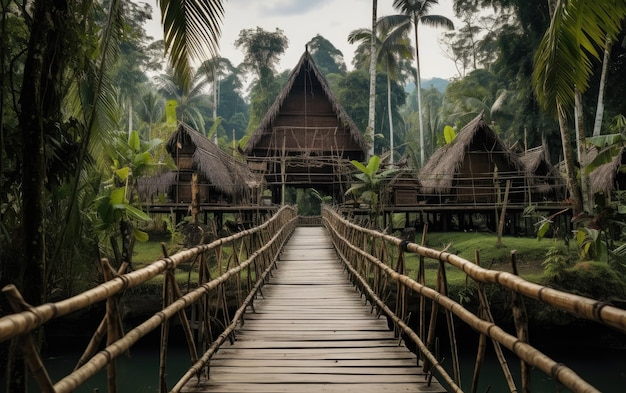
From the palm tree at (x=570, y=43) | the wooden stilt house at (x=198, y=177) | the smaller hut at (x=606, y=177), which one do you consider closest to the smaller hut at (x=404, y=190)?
the wooden stilt house at (x=198, y=177)

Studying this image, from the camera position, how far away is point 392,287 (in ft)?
30.5

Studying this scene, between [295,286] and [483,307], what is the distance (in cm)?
435

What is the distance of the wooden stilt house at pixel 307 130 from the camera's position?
60.2 feet

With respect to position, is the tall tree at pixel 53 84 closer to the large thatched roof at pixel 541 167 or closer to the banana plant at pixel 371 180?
the banana plant at pixel 371 180

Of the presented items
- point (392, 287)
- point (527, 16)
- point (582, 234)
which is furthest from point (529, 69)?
point (392, 287)

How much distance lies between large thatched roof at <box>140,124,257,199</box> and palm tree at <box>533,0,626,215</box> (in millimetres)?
10325

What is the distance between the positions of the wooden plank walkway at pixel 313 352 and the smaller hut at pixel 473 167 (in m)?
10.8

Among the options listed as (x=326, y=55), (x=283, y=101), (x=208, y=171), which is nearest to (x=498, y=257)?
(x=208, y=171)

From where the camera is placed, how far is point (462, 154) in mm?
15797

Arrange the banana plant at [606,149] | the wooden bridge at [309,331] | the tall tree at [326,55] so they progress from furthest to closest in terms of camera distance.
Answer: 1. the tall tree at [326,55]
2. the banana plant at [606,149]
3. the wooden bridge at [309,331]

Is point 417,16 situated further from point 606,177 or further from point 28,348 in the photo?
point 28,348

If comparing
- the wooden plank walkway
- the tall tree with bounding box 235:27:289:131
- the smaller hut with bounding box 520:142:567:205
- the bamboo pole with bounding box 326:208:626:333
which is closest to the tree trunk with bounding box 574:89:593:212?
the smaller hut with bounding box 520:142:567:205

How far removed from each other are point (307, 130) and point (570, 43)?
15.3 m

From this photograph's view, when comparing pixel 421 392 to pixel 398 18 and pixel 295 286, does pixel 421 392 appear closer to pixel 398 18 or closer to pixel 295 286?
pixel 295 286
